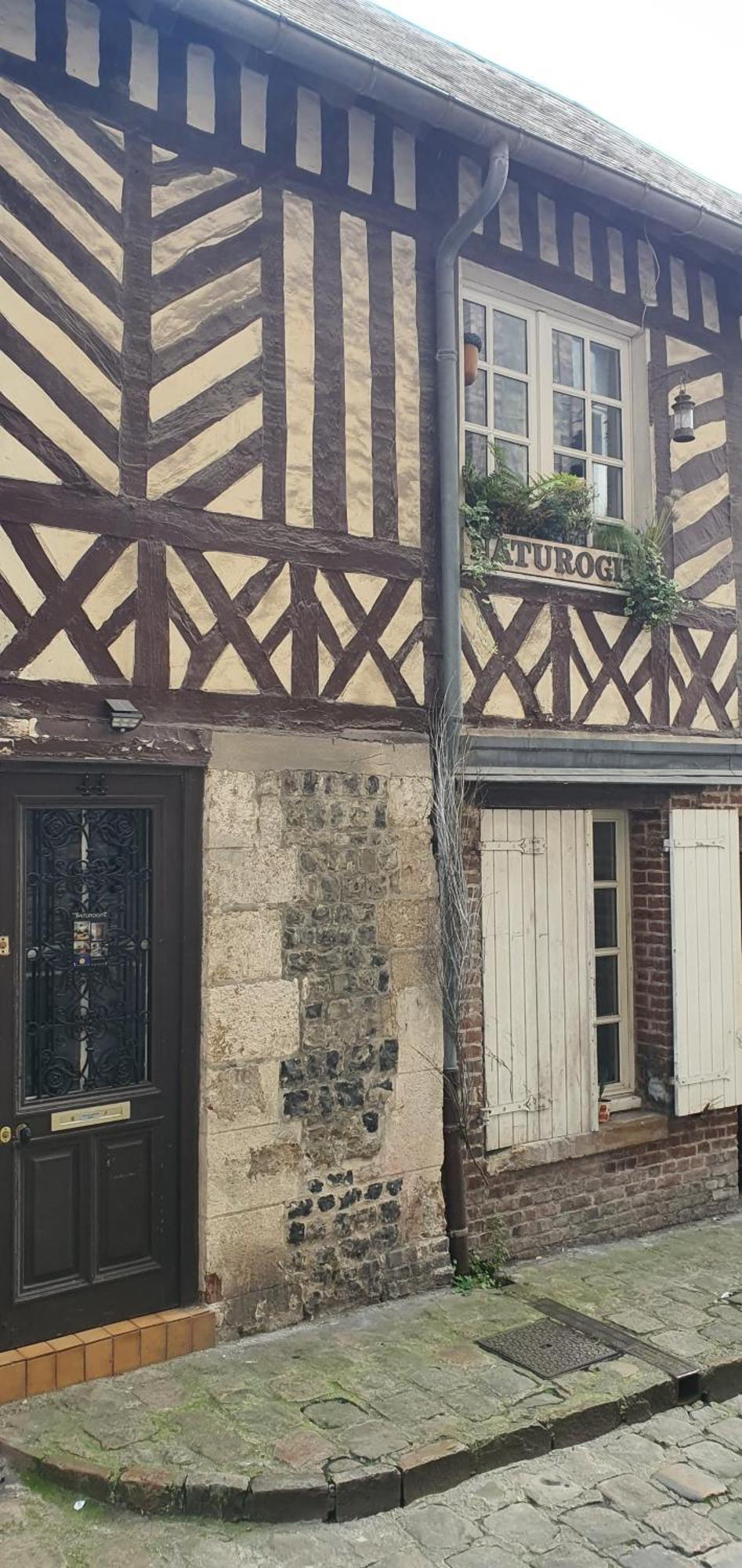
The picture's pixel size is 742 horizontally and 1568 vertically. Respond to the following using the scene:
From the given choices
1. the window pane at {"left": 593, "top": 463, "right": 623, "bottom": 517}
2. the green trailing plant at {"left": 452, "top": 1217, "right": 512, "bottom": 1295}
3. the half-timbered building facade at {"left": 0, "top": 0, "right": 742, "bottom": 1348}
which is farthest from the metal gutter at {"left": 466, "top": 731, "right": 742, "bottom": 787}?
the green trailing plant at {"left": 452, "top": 1217, "right": 512, "bottom": 1295}

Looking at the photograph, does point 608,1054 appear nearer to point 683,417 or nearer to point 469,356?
point 683,417

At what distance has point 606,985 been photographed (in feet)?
20.7

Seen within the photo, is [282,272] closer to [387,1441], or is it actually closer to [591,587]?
[591,587]

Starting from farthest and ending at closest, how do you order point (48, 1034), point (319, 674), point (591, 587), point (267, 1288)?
1. point (591, 587)
2. point (319, 674)
3. point (267, 1288)
4. point (48, 1034)

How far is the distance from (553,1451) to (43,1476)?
1.71 metres

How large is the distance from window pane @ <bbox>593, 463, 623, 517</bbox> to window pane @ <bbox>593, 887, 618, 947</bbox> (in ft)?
6.79

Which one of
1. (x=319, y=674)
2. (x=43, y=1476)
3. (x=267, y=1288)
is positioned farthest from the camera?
(x=319, y=674)

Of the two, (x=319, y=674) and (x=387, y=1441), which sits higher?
(x=319, y=674)

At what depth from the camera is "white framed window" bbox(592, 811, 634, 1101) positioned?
6297 mm

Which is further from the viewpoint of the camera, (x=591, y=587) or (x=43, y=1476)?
(x=591, y=587)

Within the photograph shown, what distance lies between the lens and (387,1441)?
3.83 m

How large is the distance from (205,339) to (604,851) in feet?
11.0

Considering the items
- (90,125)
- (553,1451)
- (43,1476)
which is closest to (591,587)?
(90,125)

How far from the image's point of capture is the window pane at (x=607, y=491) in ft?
20.7
